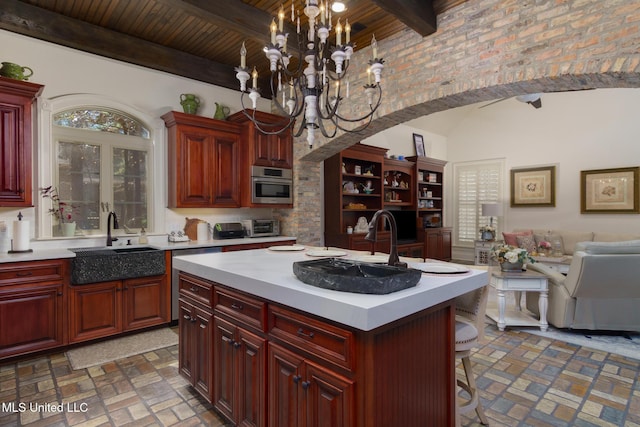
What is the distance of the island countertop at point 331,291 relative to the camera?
1229 mm

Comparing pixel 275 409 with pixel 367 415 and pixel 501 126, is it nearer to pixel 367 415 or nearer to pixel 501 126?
pixel 367 415

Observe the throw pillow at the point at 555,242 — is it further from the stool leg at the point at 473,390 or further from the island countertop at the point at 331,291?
the island countertop at the point at 331,291

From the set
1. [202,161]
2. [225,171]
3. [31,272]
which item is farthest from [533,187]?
[31,272]

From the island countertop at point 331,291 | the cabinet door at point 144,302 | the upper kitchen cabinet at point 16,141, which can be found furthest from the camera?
the cabinet door at point 144,302

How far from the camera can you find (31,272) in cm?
292

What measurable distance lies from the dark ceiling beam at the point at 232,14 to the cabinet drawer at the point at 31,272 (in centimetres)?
255

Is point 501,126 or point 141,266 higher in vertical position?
point 501,126

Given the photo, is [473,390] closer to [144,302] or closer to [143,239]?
[144,302]

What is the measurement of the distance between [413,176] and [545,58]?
14.1 ft

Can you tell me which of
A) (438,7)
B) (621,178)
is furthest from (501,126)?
(438,7)

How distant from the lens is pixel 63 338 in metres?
3.08

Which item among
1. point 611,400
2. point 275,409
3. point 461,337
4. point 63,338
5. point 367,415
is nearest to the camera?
point 367,415

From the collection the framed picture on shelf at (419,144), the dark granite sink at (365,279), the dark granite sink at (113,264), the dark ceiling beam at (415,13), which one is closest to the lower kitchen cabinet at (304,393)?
the dark granite sink at (365,279)

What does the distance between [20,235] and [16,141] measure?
0.87 meters
